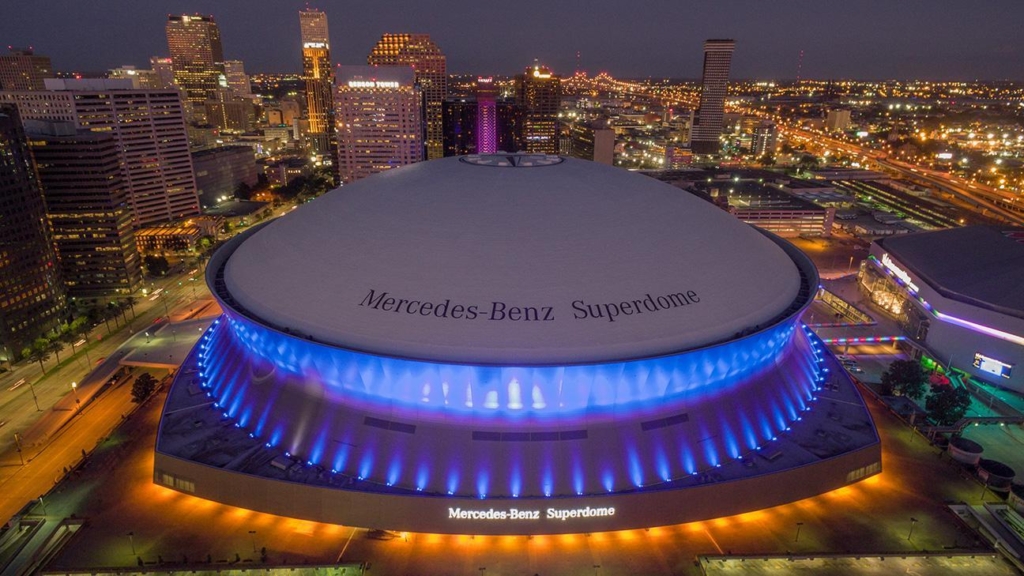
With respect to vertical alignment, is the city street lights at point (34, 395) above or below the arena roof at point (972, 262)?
below

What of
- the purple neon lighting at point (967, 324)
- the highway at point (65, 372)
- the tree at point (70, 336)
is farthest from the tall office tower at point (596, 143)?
the tree at point (70, 336)

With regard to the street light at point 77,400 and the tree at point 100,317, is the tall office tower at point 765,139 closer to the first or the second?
the tree at point 100,317

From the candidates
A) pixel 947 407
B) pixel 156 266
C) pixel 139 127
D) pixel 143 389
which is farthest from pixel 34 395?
pixel 947 407

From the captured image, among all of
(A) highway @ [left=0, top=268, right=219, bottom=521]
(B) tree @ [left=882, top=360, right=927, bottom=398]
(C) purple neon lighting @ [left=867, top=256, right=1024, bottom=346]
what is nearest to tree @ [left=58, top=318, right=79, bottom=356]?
(A) highway @ [left=0, top=268, right=219, bottom=521]

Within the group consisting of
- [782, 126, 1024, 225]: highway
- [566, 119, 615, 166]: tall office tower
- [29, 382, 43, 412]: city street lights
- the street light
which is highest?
[566, 119, 615, 166]: tall office tower

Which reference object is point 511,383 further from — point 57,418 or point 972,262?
point 972,262

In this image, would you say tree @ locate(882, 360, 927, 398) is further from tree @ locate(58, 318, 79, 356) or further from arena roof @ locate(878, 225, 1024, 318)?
tree @ locate(58, 318, 79, 356)
